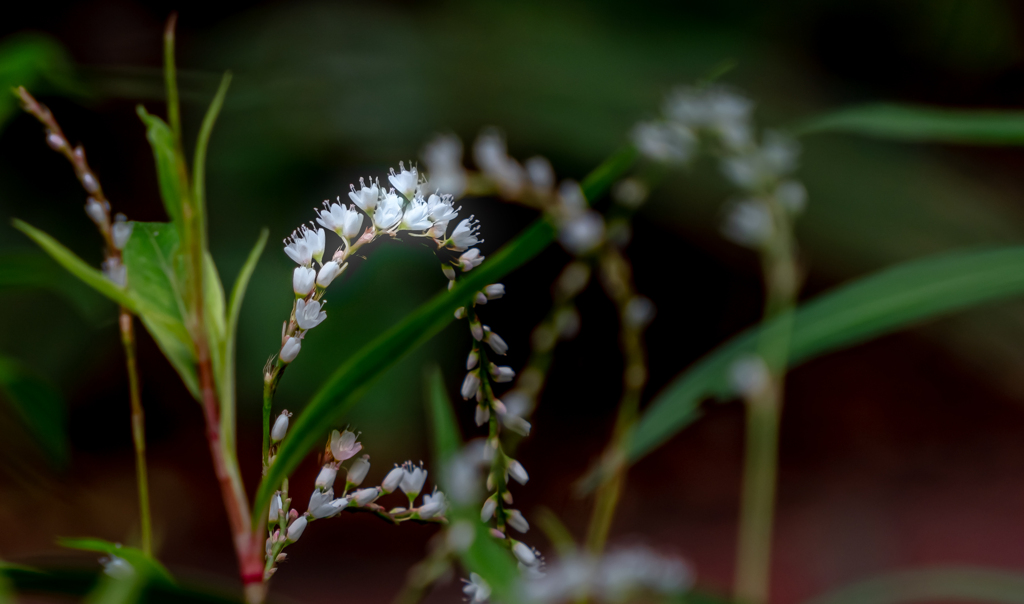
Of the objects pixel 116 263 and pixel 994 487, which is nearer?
pixel 116 263

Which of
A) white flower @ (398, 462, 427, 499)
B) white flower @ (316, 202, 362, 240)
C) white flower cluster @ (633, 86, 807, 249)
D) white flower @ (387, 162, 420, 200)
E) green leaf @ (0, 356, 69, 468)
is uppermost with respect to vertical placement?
white flower cluster @ (633, 86, 807, 249)

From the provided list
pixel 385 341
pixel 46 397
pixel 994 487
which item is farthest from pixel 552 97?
pixel 994 487

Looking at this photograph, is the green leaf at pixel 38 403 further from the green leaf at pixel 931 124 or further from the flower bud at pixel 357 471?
the green leaf at pixel 931 124

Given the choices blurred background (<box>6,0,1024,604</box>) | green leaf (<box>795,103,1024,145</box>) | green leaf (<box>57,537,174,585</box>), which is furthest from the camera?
blurred background (<box>6,0,1024,604</box>)

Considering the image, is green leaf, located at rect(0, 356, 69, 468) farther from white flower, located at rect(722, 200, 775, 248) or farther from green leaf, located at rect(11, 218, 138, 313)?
white flower, located at rect(722, 200, 775, 248)

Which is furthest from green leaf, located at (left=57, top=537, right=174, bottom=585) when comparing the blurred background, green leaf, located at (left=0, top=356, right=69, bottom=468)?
the blurred background

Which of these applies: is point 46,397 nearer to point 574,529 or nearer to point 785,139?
point 785,139
